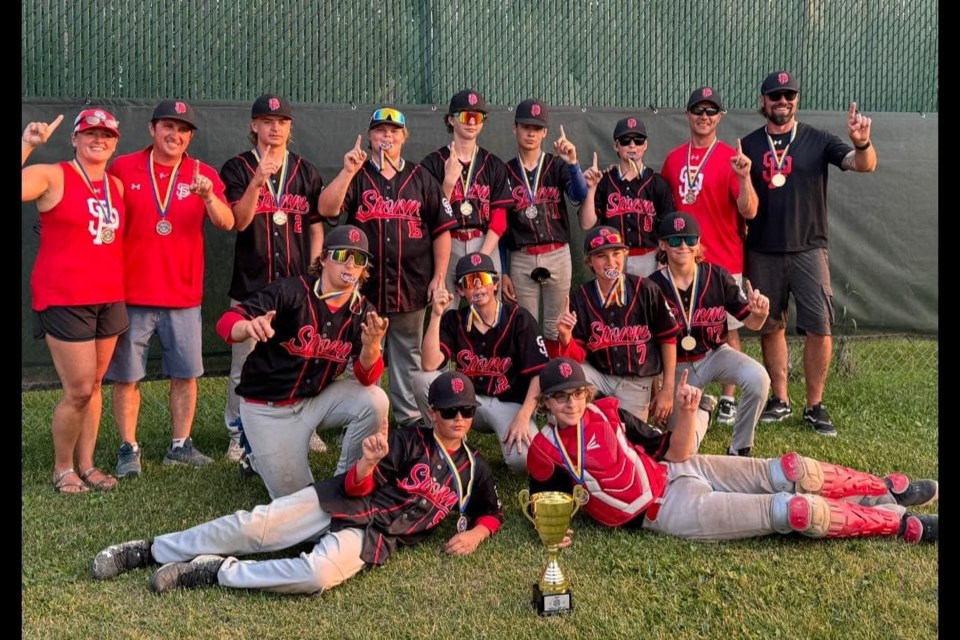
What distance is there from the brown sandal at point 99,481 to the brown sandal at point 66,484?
0.17 ft

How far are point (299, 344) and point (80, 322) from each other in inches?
58.2

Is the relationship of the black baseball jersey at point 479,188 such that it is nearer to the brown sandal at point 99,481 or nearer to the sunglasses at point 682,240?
the sunglasses at point 682,240

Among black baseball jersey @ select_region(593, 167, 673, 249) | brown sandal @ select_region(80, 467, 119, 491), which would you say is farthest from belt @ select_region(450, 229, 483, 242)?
brown sandal @ select_region(80, 467, 119, 491)

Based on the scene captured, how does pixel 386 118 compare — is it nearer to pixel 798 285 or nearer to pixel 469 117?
pixel 469 117

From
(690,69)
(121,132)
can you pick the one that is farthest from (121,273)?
(690,69)

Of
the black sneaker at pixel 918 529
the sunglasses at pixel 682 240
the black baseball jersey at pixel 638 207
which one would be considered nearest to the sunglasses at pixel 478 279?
the sunglasses at pixel 682 240

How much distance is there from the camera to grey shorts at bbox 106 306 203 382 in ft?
21.8

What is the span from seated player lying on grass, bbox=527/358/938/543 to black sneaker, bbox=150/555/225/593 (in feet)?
5.76

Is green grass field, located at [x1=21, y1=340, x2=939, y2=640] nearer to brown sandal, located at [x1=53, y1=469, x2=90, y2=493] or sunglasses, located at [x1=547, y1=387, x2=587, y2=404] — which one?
brown sandal, located at [x1=53, y1=469, x2=90, y2=493]

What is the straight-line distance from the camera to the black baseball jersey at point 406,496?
5.07 meters

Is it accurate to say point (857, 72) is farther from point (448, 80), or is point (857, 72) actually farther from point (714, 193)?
point (448, 80)

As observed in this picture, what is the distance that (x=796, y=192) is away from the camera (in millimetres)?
7555

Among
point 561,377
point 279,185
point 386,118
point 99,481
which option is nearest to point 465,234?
point 386,118

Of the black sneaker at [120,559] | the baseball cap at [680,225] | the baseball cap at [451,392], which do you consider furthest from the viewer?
the baseball cap at [680,225]
